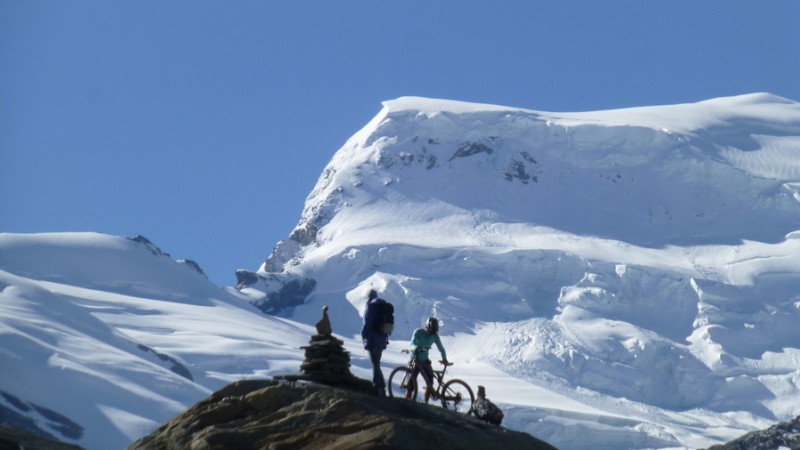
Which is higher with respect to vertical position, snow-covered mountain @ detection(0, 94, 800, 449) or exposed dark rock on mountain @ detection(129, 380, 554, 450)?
snow-covered mountain @ detection(0, 94, 800, 449)

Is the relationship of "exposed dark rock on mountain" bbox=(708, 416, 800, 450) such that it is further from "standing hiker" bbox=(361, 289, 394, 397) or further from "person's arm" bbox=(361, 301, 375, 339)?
"person's arm" bbox=(361, 301, 375, 339)

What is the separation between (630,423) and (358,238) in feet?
196

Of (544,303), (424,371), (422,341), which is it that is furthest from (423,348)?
(544,303)

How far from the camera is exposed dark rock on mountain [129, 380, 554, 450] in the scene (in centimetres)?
1923

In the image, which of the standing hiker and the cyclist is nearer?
the standing hiker

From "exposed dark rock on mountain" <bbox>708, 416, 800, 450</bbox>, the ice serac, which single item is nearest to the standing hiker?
"exposed dark rock on mountain" <bbox>708, 416, 800, 450</bbox>

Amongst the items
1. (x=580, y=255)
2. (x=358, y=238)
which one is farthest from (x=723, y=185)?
(x=358, y=238)

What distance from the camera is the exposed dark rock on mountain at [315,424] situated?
63.1ft

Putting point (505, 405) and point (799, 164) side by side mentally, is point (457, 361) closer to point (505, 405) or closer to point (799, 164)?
point (505, 405)

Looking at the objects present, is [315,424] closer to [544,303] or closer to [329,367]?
[329,367]

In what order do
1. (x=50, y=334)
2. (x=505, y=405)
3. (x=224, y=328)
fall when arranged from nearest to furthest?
(x=50, y=334) < (x=505, y=405) < (x=224, y=328)

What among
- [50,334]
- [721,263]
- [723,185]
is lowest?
[50,334]

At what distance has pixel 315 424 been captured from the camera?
19.8 metres

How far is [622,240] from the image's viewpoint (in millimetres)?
192750
